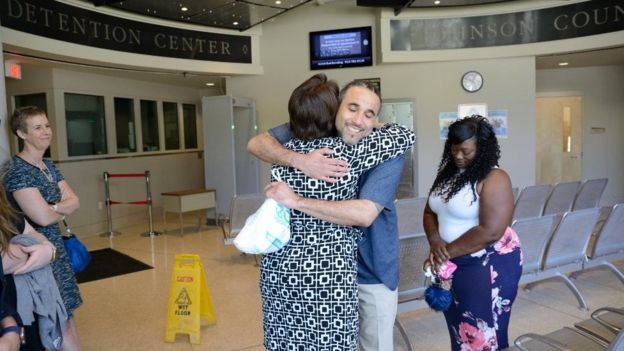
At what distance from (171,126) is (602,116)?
8.52 m

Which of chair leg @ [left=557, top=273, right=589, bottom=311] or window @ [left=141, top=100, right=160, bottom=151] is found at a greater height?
window @ [left=141, top=100, right=160, bottom=151]

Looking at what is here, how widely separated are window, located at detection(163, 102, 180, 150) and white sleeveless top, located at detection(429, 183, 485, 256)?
8204 mm

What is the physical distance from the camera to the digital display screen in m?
7.67

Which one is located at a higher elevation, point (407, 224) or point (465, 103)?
point (465, 103)

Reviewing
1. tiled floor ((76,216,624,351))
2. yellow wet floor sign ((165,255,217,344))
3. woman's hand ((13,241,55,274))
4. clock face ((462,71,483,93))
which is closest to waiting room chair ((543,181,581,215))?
tiled floor ((76,216,624,351))

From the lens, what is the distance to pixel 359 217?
1.35 metres

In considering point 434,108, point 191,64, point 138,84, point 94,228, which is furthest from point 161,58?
point 434,108

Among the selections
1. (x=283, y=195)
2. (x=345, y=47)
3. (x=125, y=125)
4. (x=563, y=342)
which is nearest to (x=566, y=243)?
(x=563, y=342)

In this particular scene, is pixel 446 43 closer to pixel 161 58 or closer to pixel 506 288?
pixel 161 58

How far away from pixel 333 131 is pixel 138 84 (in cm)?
812

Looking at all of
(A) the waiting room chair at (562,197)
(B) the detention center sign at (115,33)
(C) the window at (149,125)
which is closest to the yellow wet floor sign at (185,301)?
(B) the detention center sign at (115,33)

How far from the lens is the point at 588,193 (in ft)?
16.4

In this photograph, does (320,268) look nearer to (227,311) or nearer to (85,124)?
(227,311)

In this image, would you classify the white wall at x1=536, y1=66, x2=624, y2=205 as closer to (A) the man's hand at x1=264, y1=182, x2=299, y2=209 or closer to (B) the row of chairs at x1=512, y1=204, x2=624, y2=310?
(B) the row of chairs at x1=512, y1=204, x2=624, y2=310
